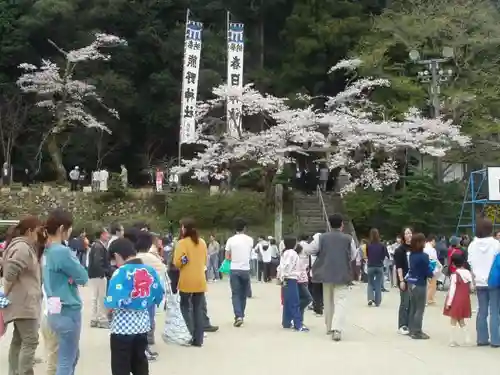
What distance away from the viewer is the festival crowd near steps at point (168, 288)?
5.71 m

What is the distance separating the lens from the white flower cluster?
114 feet

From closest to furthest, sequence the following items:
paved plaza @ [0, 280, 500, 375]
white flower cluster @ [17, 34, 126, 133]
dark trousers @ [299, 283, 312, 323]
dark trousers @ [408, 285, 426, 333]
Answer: paved plaza @ [0, 280, 500, 375]
dark trousers @ [408, 285, 426, 333]
dark trousers @ [299, 283, 312, 323]
white flower cluster @ [17, 34, 126, 133]

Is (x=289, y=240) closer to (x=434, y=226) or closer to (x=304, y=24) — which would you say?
(x=434, y=226)

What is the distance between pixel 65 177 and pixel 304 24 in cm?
1394

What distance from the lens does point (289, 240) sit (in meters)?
10.9

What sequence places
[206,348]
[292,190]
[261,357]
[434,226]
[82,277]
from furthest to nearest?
[292,190]
[434,226]
[206,348]
[261,357]
[82,277]

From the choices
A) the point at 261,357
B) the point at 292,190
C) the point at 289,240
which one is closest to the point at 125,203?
the point at 292,190

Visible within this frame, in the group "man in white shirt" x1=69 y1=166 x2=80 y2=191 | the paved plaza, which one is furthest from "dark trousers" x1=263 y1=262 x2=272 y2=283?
"man in white shirt" x1=69 y1=166 x2=80 y2=191

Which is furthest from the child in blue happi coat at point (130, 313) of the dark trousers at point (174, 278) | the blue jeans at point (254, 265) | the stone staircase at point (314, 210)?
the stone staircase at point (314, 210)

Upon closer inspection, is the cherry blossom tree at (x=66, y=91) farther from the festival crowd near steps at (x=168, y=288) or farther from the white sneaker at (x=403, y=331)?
the white sneaker at (x=403, y=331)

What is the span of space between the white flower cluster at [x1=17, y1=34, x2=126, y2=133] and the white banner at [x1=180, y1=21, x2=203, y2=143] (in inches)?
268

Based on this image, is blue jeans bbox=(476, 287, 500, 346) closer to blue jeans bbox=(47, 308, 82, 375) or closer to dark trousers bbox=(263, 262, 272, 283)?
blue jeans bbox=(47, 308, 82, 375)

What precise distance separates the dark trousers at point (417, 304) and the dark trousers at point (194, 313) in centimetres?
295

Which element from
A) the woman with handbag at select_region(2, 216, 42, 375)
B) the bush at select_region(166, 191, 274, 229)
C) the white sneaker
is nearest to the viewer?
the woman with handbag at select_region(2, 216, 42, 375)
